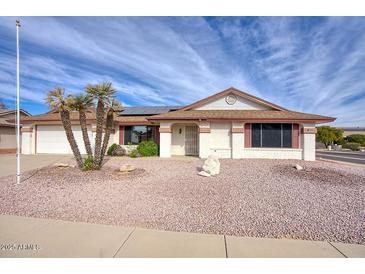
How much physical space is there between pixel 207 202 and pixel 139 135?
12.4 metres

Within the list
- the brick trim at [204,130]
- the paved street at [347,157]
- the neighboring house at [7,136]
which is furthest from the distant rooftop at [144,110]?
the paved street at [347,157]

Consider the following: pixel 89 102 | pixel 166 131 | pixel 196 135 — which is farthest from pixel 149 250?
pixel 196 135

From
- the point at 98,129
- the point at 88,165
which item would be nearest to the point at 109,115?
the point at 98,129

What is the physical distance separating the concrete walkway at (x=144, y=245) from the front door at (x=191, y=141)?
1179 cm

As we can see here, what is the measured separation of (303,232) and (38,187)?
26.1 feet

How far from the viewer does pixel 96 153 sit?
9344 millimetres

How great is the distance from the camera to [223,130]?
1391cm

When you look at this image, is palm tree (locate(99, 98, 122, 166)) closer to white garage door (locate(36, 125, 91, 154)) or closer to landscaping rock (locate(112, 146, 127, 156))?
landscaping rock (locate(112, 146, 127, 156))

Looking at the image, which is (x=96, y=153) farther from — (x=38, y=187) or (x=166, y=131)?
(x=166, y=131)

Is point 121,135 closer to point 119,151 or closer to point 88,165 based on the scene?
point 119,151

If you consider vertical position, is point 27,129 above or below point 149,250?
above

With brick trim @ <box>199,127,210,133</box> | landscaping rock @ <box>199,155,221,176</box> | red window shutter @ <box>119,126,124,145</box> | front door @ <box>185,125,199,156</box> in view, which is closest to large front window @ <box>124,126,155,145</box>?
red window shutter @ <box>119,126,124,145</box>

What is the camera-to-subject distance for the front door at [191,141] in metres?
15.2

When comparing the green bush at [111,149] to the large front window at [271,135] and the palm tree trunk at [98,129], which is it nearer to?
the palm tree trunk at [98,129]
